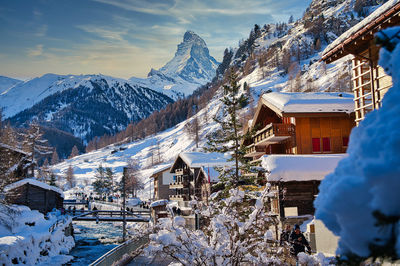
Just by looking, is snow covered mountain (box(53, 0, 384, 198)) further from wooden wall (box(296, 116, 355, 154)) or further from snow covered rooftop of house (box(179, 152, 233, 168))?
wooden wall (box(296, 116, 355, 154))

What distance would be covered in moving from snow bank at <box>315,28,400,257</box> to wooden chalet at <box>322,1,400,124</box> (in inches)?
384

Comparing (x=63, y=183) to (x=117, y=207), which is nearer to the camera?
(x=117, y=207)

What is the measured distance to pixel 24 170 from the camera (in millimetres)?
41688

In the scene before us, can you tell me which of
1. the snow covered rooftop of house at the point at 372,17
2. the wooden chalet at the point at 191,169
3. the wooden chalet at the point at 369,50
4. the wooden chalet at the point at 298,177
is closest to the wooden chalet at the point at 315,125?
the wooden chalet at the point at 298,177

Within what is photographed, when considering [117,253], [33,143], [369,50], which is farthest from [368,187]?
[33,143]

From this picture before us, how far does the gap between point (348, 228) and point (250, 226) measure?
5665 mm

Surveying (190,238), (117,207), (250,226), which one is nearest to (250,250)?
(250,226)

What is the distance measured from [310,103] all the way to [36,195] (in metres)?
29.3

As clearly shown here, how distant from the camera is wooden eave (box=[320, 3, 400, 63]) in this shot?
10991 mm

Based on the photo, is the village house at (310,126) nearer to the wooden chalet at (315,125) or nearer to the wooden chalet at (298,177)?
the wooden chalet at (315,125)

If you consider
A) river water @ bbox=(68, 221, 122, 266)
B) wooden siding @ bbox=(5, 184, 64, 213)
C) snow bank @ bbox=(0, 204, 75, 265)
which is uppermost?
wooden siding @ bbox=(5, 184, 64, 213)

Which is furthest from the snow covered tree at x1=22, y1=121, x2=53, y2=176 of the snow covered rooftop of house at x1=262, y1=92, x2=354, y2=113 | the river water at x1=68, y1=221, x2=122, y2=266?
the snow covered rooftop of house at x1=262, y1=92, x2=354, y2=113

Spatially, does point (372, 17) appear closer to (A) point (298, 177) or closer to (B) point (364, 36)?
(B) point (364, 36)

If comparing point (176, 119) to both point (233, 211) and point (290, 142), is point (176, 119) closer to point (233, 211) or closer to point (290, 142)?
point (290, 142)
